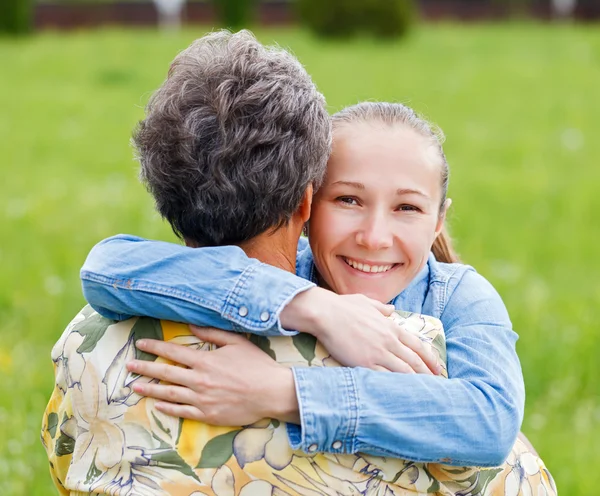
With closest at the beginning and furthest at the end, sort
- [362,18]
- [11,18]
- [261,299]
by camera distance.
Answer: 1. [261,299]
2. [362,18]
3. [11,18]

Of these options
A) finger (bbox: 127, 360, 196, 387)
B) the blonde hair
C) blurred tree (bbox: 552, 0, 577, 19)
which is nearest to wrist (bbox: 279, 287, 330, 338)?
finger (bbox: 127, 360, 196, 387)

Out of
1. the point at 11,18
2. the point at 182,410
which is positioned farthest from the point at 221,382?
the point at 11,18

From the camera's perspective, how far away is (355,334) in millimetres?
1829

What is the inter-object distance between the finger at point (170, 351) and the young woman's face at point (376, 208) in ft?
1.69

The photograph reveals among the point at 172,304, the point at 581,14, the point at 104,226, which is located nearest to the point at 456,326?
the point at 172,304

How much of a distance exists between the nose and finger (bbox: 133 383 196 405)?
1.90 ft

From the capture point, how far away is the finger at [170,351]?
186 cm

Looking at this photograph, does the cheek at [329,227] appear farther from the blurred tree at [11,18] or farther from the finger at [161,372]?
the blurred tree at [11,18]

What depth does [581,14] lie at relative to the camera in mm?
26281

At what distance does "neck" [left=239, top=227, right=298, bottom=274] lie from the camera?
195 cm

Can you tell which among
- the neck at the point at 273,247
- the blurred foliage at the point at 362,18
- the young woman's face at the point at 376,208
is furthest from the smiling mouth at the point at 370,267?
the blurred foliage at the point at 362,18

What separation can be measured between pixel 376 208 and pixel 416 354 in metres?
0.43

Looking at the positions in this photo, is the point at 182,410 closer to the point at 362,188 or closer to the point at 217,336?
the point at 217,336

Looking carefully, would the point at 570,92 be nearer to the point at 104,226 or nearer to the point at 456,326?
the point at 104,226
